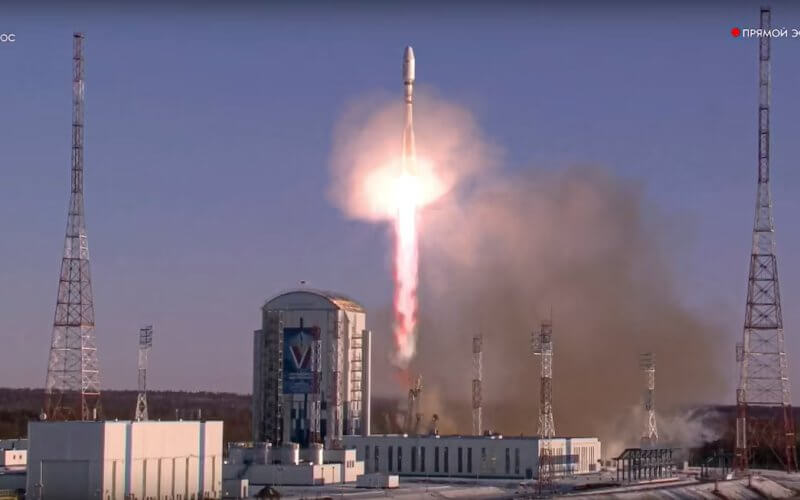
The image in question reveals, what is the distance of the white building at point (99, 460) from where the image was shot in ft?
307

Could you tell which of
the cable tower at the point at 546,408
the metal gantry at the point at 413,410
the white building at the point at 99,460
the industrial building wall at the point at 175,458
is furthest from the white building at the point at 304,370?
the white building at the point at 99,460

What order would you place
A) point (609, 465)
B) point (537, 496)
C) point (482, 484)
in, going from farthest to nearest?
point (609, 465)
point (482, 484)
point (537, 496)

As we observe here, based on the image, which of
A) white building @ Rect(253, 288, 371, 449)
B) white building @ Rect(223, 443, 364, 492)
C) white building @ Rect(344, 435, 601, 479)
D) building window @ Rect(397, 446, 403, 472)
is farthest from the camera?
white building @ Rect(253, 288, 371, 449)

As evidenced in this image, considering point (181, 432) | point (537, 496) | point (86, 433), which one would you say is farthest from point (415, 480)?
point (86, 433)

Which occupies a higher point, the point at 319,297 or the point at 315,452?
the point at 319,297

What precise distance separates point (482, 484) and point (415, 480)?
22.5 feet

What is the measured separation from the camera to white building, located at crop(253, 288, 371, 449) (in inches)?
5920

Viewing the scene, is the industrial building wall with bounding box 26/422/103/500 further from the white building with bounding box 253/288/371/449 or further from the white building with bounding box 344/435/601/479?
the white building with bounding box 253/288/371/449

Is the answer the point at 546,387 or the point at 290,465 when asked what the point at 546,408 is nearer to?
the point at 546,387

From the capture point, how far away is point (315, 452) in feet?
436

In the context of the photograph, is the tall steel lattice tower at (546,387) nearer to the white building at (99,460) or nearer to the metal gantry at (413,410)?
Result: the metal gantry at (413,410)

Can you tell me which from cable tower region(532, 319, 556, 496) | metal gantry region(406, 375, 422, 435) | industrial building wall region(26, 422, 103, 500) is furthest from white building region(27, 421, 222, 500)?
metal gantry region(406, 375, 422, 435)

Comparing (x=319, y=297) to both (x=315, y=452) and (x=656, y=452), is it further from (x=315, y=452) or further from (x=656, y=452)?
(x=656, y=452)

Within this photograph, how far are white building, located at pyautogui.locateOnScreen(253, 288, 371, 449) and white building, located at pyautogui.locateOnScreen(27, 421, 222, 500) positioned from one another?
5006cm
